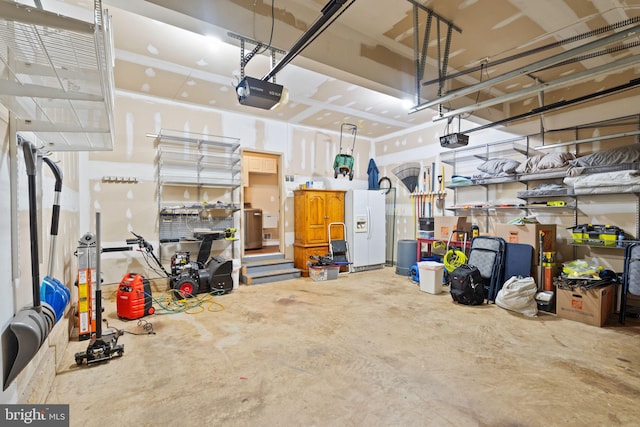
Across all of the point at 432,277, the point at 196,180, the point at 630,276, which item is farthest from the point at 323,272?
the point at 630,276

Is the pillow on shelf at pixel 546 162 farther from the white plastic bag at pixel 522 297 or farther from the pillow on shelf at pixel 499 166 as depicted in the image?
the white plastic bag at pixel 522 297

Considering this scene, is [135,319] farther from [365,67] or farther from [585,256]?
[585,256]

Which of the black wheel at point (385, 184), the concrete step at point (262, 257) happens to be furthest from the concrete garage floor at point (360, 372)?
the black wheel at point (385, 184)

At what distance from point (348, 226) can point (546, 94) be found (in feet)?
13.1

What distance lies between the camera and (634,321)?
3469mm

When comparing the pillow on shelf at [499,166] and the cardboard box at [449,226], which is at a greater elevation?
the pillow on shelf at [499,166]

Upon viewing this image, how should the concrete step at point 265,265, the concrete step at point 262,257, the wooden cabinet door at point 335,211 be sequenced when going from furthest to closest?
1. the wooden cabinet door at point 335,211
2. the concrete step at point 262,257
3. the concrete step at point 265,265

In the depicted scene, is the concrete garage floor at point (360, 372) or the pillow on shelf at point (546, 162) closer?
the concrete garage floor at point (360, 372)

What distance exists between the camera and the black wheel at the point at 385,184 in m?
7.10

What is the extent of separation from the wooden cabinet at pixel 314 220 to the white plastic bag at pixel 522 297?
327 cm

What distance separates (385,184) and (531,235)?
3620 millimetres

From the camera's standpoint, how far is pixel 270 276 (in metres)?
5.38

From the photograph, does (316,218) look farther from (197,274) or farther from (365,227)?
(197,274)

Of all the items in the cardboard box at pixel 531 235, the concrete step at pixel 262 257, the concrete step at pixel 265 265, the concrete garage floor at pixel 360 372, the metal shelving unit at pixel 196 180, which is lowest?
the concrete garage floor at pixel 360 372
